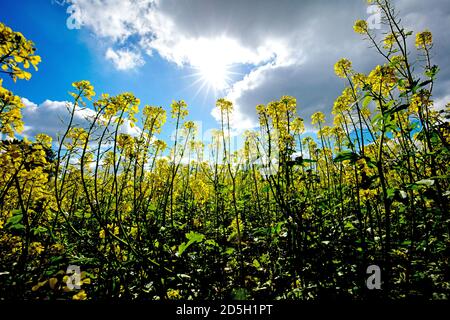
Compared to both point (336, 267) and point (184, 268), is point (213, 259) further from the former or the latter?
point (336, 267)

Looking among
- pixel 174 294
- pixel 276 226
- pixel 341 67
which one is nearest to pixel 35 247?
pixel 174 294

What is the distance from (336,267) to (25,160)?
412 centimetres

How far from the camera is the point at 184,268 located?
3.37 metres

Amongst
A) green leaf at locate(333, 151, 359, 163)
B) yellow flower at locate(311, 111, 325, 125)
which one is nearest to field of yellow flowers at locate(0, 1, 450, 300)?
green leaf at locate(333, 151, 359, 163)

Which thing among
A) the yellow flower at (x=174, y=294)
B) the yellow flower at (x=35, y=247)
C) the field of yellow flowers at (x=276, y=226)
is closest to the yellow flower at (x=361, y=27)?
the field of yellow flowers at (x=276, y=226)

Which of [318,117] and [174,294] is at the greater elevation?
[318,117]

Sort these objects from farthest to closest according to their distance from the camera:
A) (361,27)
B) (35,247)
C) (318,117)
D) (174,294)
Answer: (318,117)
(361,27)
(35,247)
(174,294)

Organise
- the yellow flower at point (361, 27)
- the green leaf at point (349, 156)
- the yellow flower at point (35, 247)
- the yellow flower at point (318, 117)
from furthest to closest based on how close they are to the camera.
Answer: the yellow flower at point (318, 117) < the yellow flower at point (361, 27) < the yellow flower at point (35, 247) < the green leaf at point (349, 156)

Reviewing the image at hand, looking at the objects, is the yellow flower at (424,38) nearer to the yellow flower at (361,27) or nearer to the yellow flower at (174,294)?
the yellow flower at (361,27)

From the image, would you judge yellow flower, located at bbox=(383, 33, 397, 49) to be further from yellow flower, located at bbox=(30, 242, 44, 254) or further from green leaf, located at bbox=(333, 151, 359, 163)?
yellow flower, located at bbox=(30, 242, 44, 254)

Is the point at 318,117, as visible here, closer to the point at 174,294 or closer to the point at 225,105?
the point at 225,105

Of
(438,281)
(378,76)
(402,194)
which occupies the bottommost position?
(438,281)

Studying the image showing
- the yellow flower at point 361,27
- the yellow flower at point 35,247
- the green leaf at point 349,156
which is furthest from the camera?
the yellow flower at point 361,27
